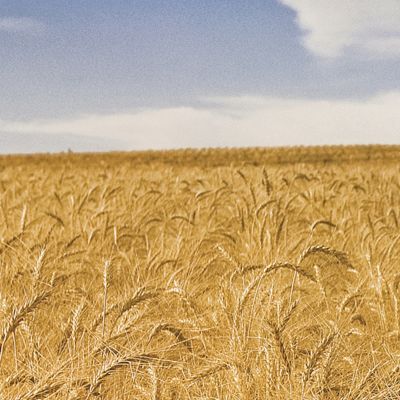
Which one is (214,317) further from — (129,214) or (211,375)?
(129,214)

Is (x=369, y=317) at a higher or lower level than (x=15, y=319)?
lower

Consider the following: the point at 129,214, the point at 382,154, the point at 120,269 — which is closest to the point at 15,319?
the point at 120,269

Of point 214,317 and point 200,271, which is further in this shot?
point 200,271

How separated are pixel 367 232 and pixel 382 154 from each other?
30.2 m

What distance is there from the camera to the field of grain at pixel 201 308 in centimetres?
147

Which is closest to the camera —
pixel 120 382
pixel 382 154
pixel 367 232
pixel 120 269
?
pixel 120 382

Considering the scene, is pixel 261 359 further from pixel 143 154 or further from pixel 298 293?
pixel 143 154

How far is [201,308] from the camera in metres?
2.21

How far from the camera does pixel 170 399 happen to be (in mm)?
1529

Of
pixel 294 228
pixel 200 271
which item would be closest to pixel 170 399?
pixel 200 271

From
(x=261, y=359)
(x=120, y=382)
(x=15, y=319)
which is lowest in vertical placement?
(x=120, y=382)

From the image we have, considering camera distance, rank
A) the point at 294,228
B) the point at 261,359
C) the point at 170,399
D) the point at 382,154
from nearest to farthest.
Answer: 1. the point at 170,399
2. the point at 261,359
3. the point at 294,228
4. the point at 382,154

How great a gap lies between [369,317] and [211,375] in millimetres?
1132

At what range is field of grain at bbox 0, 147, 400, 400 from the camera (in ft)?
4.83
